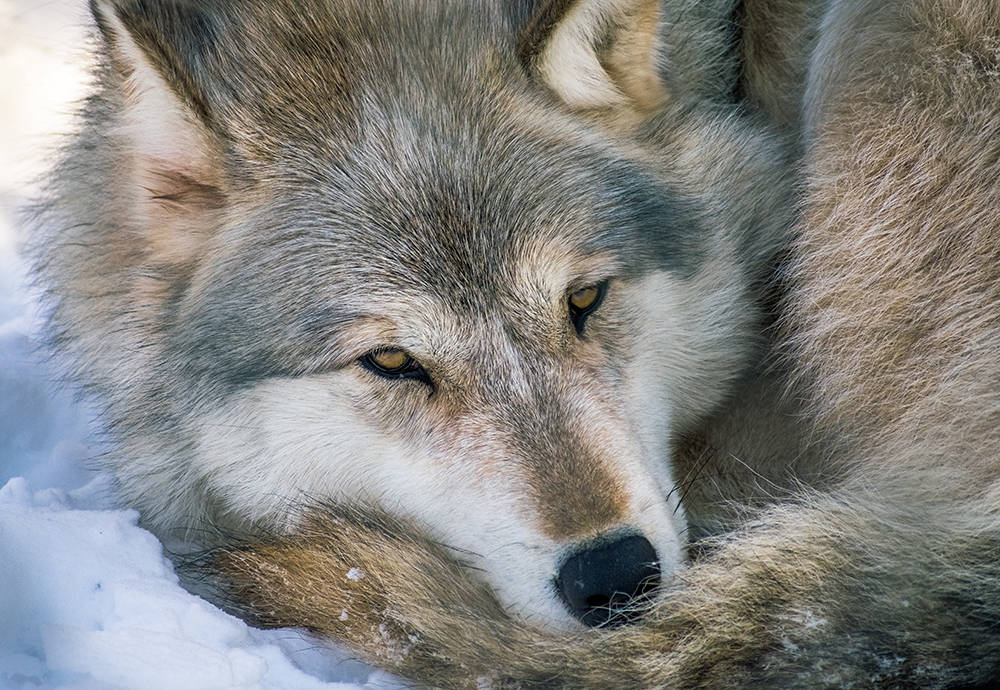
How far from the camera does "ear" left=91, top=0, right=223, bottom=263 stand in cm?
208

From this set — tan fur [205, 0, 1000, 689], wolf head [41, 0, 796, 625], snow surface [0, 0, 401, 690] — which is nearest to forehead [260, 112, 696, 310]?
wolf head [41, 0, 796, 625]

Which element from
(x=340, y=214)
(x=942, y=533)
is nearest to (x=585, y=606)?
(x=942, y=533)

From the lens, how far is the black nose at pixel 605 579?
1.99 m

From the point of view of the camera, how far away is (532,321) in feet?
7.45

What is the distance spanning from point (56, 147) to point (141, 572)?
4.90 feet

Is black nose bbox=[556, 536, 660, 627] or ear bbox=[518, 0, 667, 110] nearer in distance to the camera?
black nose bbox=[556, 536, 660, 627]

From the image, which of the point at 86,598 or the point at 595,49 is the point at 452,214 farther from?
the point at 86,598

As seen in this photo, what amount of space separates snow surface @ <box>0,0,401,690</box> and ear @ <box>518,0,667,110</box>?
149 cm

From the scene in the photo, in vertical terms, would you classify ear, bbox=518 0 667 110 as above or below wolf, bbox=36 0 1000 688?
above

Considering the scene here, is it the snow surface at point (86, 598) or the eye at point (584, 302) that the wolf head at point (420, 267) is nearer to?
the eye at point (584, 302)

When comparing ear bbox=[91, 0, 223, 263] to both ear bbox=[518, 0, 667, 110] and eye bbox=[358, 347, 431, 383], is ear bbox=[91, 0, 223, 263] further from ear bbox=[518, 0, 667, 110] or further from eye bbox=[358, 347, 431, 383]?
ear bbox=[518, 0, 667, 110]

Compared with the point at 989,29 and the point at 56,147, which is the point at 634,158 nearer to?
the point at 989,29

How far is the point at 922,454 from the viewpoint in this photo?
2111 mm

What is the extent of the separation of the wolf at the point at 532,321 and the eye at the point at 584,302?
0.01 meters
